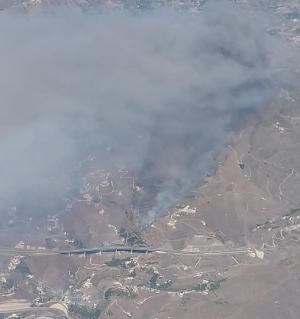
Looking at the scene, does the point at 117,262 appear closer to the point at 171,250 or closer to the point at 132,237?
the point at 132,237

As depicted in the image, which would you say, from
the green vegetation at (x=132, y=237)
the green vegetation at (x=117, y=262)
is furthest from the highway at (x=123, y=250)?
the green vegetation at (x=117, y=262)

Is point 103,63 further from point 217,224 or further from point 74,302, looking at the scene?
point 74,302

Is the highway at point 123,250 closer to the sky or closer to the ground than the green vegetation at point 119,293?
closer to the sky

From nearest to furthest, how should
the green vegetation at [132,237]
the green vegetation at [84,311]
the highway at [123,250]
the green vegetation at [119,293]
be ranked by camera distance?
1. the green vegetation at [84,311]
2. the green vegetation at [119,293]
3. the highway at [123,250]
4. the green vegetation at [132,237]

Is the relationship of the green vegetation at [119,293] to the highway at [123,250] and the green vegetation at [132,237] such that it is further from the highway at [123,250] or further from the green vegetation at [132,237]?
the green vegetation at [132,237]

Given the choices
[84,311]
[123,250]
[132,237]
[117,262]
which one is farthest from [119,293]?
[132,237]
